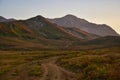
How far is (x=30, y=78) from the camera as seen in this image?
26859 mm

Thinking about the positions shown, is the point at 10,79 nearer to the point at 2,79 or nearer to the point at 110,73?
the point at 2,79

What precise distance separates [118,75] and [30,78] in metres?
9.06

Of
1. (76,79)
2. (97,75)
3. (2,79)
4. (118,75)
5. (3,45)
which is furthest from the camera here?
(3,45)

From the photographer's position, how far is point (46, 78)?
26.3m

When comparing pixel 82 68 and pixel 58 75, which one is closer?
pixel 58 75

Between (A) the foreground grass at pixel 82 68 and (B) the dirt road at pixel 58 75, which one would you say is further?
(B) the dirt road at pixel 58 75

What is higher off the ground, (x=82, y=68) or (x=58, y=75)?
(x=82, y=68)

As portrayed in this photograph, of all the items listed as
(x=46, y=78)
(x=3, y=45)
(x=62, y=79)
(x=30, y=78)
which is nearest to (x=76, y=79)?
(x=62, y=79)

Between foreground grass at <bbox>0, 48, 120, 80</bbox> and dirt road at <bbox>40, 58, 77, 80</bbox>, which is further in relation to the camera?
dirt road at <bbox>40, 58, 77, 80</bbox>

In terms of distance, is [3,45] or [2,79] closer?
[2,79]

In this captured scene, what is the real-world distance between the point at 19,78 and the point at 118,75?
33.6 feet

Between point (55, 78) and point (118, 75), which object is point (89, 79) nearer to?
point (118, 75)

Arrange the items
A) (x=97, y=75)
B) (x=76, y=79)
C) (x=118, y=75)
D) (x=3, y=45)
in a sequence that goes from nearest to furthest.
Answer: (x=118, y=75)
(x=97, y=75)
(x=76, y=79)
(x=3, y=45)

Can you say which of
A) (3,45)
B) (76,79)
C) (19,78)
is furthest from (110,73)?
(3,45)
